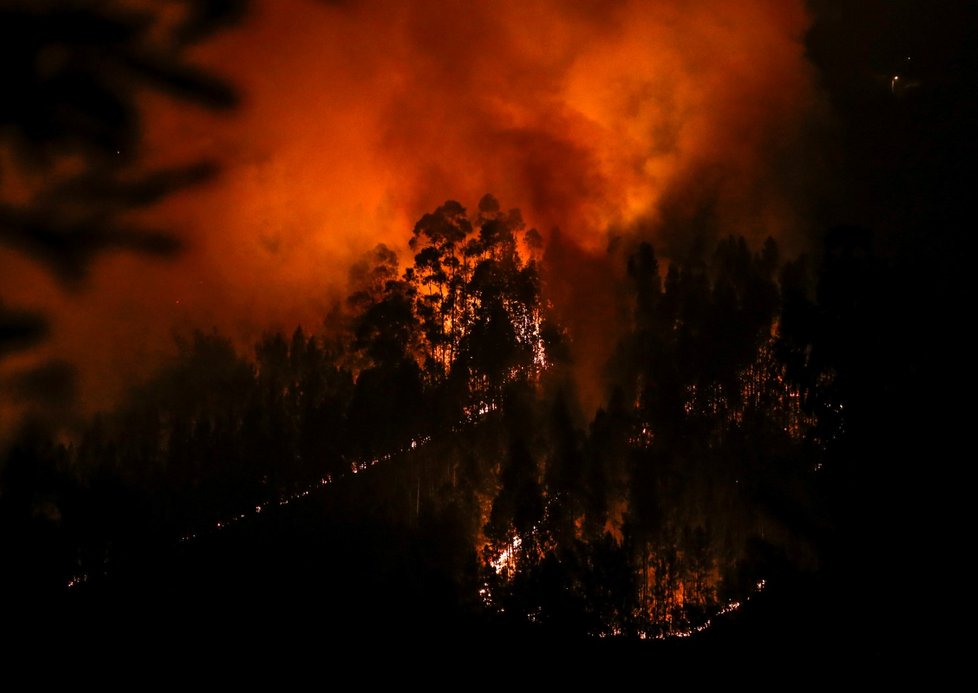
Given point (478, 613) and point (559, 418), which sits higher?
point (559, 418)

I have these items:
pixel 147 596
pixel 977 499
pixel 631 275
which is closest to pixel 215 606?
pixel 147 596

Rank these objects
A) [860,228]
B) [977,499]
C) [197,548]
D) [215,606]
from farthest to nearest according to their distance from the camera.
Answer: [197,548], [215,606], [860,228], [977,499]

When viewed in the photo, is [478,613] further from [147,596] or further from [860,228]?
[860,228]

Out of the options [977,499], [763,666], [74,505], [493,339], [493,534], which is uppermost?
[493,339]

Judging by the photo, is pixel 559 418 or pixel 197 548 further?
pixel 197 548

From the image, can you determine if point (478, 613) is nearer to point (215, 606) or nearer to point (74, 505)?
point (215, 606)

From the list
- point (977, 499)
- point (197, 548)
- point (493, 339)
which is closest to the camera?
point (977, 499)

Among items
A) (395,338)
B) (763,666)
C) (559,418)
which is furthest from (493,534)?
(395,338)
